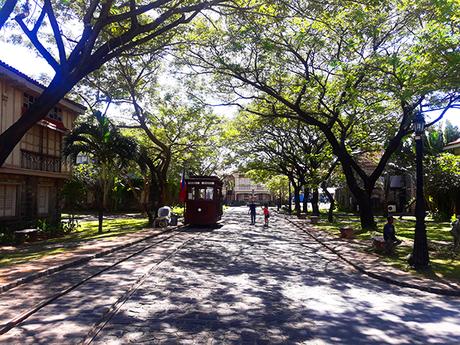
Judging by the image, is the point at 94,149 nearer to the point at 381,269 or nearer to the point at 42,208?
the point at 42,208

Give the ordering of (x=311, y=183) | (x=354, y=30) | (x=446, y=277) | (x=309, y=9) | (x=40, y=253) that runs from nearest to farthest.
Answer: (x=446, y=277) → (x=309, y=9) → (x=40, y=253) → (x=354, y=30) → (x=311, y=183)

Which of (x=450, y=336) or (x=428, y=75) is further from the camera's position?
(x=428, y=75)

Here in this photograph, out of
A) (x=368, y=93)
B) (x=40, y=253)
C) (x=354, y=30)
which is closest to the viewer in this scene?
(x=40, y=253)

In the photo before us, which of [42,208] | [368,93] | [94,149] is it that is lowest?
[42,208]

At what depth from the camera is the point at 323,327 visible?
7.13 m

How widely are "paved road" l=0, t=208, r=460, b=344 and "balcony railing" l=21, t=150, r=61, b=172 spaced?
12.8 meters

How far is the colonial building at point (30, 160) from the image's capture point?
851 inches

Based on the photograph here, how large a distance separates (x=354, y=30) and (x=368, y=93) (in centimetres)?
557

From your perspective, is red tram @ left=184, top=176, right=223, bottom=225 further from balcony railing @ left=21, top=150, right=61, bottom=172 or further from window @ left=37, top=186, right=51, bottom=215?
window @ left=37, top=186, right=51, bottom=215

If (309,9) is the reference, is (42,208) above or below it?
below

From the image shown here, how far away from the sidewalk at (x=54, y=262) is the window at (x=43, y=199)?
9.02m

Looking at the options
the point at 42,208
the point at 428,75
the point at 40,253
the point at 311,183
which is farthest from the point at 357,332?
the point at 311,183

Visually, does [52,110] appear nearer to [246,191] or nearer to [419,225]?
[419,225]

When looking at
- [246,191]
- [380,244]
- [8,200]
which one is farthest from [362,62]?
[246,191]
